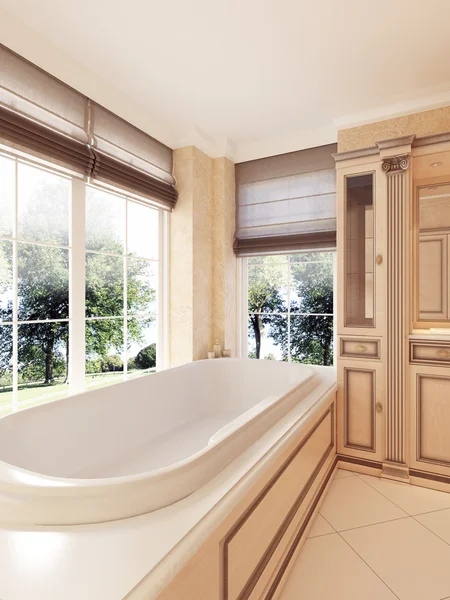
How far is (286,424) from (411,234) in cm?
152

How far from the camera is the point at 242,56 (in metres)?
2.04

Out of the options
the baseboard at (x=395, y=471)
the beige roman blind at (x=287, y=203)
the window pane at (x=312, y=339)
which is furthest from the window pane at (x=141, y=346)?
the baseboard at (x=395, y=471)

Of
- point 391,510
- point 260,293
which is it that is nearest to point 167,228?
point 260,293

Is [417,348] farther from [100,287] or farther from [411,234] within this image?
[100,287]

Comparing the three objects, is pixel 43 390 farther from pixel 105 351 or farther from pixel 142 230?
pixel 142 230

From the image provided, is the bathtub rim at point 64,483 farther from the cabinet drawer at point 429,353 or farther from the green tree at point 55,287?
the cabinet drawer at point 429,353

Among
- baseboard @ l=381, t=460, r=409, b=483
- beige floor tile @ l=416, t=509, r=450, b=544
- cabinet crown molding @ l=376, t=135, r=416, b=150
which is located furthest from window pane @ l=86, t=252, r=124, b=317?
beige floor tile @ l=416, t=509, r=450, b=544

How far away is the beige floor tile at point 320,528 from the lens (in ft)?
5.65

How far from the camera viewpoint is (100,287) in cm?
258

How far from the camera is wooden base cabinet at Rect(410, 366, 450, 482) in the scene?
2.16 metres

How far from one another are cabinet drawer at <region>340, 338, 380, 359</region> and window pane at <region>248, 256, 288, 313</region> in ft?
2.55

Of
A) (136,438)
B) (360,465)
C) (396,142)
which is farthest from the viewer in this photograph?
(360,465)

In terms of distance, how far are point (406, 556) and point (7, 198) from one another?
100 inches

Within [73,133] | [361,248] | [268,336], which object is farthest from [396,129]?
[73,133]
